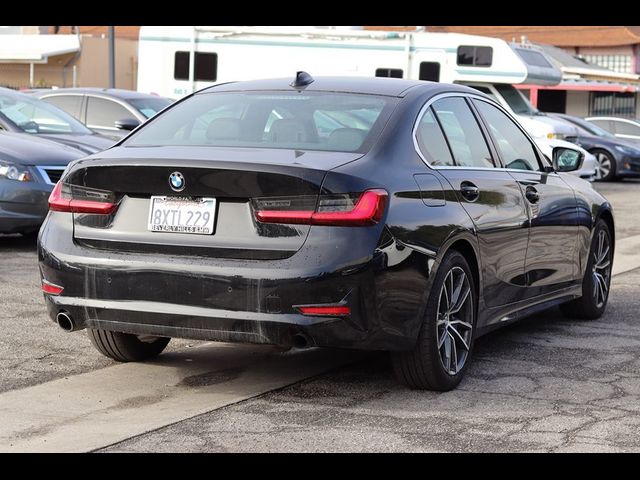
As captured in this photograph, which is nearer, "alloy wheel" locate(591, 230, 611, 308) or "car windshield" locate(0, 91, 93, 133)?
"alloy wheel" locate(591, 230, 611, 308)

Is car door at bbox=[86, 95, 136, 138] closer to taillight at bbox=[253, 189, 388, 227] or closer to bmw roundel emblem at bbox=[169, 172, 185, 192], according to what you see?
bmw roundel emblem at bbox=[169, 172, 185, 192]

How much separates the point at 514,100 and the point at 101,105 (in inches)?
364

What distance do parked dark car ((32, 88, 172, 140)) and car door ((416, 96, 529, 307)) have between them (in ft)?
32.2

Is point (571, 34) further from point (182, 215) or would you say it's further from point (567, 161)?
point (182, 215)

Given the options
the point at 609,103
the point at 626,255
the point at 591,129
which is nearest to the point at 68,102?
the point at 626,255

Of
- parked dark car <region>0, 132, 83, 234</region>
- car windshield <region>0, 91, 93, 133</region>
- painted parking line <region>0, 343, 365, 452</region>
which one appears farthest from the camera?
car windshield <region>0, 91, 93, 133</region>

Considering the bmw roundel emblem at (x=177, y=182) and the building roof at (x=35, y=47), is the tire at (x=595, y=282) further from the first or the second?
the building roof at (x=35, y=47)

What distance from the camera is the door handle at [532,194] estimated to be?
6914 mm

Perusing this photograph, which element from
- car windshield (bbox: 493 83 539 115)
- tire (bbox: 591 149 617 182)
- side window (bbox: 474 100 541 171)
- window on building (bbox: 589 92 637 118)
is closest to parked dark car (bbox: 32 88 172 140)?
car windshield (bbox: 493 83 539 115)

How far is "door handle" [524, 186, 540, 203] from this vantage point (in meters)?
6.91

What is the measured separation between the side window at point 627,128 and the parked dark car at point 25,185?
20068mm

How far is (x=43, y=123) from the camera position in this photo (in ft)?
41.6

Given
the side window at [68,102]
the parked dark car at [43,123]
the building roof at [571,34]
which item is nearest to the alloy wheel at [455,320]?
the parked dark car at [43,123]
